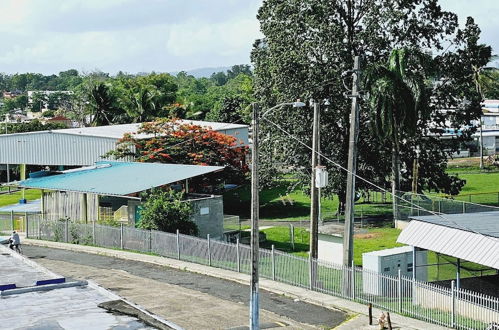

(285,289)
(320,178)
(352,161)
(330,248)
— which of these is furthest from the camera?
(330,248)

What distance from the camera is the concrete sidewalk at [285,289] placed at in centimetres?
2552

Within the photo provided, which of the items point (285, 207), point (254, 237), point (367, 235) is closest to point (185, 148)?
point (285, 207)

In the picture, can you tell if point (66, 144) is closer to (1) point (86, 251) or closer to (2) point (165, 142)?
(2) point (165, 142)

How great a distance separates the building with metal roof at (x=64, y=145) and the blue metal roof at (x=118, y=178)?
8324 mm

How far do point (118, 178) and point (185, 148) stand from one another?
10390mm

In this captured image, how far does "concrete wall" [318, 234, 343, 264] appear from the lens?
34844 millimetres

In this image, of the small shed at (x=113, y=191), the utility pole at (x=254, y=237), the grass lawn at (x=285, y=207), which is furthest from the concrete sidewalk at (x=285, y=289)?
the grass lawn at (x=285, y=207)

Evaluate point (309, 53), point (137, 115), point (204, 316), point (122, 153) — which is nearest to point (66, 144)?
point (122, 153)

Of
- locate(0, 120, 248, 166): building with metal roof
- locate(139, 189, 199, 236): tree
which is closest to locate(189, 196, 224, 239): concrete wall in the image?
locate(139, 189, 199, 236): tree

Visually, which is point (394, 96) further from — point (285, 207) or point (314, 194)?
point (285, 207)

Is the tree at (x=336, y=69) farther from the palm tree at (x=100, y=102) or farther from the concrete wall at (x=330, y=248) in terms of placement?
the palm tree at (x=100, y=102)

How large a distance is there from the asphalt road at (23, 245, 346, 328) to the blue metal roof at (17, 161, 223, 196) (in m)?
Answer: 3.90

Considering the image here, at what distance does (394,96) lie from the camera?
44719mm

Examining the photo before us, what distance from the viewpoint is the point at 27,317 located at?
21.2m
